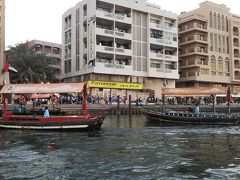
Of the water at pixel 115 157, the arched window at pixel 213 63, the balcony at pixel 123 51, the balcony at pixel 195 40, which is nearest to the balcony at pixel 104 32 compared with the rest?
the balcony at pixel 123 51

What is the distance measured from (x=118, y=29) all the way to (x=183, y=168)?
177ft

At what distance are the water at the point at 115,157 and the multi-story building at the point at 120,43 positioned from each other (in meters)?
36.9

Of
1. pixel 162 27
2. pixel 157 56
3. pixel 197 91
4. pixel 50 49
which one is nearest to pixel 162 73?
pixel 157 56

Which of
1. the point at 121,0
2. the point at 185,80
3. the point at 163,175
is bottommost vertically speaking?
the point at 163,175

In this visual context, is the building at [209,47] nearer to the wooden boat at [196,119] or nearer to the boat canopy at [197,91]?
the boat canopy at [197,91]

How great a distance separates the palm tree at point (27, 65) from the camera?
200ft

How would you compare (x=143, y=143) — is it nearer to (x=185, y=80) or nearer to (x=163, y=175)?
(x=163, y=175)

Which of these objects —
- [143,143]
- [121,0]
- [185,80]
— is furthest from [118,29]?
[143,143]

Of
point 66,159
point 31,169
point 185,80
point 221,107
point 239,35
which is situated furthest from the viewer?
point 239,35

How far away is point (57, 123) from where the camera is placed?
96.4 ft

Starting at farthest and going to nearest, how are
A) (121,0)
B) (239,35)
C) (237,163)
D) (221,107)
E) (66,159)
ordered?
(239,35), (121,0), (221,107), (66,159), (237,163)

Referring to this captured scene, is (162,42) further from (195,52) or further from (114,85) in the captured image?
(114,85)

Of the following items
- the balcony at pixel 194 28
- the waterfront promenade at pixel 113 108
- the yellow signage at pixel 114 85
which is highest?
the balcony at pixel 194 28

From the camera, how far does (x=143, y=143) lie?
2261 centimetres
